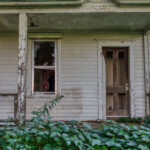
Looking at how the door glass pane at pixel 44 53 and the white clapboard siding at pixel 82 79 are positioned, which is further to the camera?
the door glass pane at pixel 44 53

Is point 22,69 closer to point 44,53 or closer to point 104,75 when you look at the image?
point 44,53

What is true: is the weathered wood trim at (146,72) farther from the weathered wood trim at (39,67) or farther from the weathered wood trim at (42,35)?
A: the weathered wood trim at (42,35)

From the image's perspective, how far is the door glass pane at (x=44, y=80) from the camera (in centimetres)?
515

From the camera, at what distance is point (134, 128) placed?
262 cm

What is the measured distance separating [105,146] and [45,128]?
3.11 feet

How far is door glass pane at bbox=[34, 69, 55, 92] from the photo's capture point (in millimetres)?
5148

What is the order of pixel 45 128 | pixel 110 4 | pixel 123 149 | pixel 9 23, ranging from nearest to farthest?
pixel 123 149, pixel 45 128, pixel 110 4, pixel 9 23

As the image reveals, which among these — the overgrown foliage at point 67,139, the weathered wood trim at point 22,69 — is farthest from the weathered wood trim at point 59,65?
the overgrown foliage at point 67,139

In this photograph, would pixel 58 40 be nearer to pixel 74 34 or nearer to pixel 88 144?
pixel 74 34

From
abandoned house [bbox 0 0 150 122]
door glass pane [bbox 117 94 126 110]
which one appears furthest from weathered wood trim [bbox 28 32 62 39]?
door glass pane [bbox 117 94 126 110]

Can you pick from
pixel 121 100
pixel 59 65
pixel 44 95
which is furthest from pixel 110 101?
pixel 44 95

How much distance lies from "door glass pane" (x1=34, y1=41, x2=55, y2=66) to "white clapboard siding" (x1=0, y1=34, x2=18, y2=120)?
626mm

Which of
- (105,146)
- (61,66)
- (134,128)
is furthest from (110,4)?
(105,146)

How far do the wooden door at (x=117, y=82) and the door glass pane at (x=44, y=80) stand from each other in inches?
68.5
